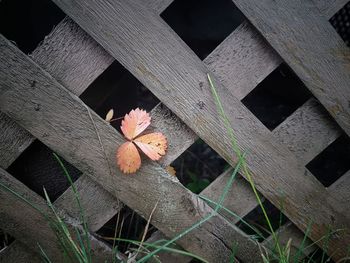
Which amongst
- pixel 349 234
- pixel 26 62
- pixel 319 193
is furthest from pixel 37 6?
pixel 349 234

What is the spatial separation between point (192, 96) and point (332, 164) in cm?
134

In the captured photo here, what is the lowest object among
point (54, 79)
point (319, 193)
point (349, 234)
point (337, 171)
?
point (337, 171)

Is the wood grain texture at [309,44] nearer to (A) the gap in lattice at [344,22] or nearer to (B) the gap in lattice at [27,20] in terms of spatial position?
(A) the gap in lattice at [344,22]

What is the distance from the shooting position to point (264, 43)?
881mm

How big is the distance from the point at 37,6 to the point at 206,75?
100 centimetres

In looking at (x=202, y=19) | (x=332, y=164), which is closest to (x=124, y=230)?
(x=332, y=164)

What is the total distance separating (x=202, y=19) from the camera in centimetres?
215

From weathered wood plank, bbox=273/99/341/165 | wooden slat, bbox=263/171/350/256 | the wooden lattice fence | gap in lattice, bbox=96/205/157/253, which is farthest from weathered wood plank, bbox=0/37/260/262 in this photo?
weathered wood plank, bbox=273/99/341/165

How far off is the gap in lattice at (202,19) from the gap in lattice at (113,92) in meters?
0.83

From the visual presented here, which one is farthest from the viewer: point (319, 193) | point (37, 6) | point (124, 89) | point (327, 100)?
point (124, 89)

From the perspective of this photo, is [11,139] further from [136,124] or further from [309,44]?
[309,44]

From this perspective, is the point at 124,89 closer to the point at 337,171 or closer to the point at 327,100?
the point at 327,100

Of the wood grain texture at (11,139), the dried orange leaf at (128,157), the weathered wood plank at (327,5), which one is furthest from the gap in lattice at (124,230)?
the weathered wood plank at (327,5)

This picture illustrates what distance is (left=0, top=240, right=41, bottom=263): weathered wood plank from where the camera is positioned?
100 cm
